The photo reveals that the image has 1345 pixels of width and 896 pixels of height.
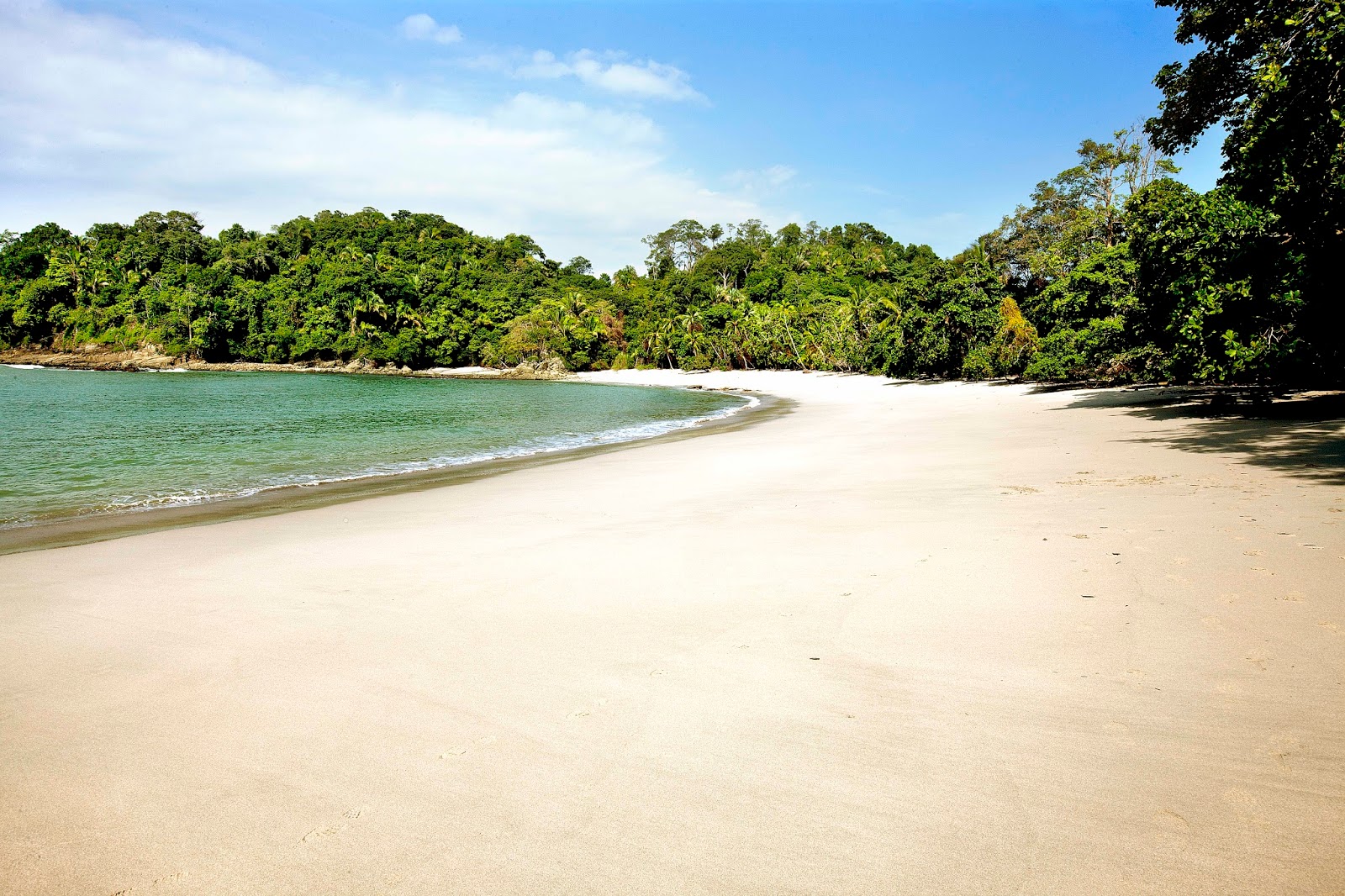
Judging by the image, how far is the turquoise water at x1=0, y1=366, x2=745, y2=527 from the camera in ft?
37.0

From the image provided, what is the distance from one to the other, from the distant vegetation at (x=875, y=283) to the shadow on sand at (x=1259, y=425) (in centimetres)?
82

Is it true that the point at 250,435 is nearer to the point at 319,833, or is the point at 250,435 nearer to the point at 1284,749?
the point at 319,833

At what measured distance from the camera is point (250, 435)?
19.8 meters

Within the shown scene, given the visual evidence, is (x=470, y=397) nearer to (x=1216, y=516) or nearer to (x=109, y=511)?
(x=109, y=511)

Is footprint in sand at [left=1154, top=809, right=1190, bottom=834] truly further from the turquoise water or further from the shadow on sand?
the turquoise water

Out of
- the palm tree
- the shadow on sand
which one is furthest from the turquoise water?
the palm tree

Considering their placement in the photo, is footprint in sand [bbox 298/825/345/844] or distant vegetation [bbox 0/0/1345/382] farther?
distant vegetation [bbox 0/0/1345/382]

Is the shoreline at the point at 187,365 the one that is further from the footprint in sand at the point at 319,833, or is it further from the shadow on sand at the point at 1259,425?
the footprint in sand at the point at 319,833

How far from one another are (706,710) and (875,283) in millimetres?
72716


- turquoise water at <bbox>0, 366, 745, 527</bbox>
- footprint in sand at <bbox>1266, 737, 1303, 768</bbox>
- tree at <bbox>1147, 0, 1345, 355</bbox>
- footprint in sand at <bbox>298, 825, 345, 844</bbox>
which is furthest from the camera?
turquoise water at <bbox>0, 366, 745, 527</bbox>

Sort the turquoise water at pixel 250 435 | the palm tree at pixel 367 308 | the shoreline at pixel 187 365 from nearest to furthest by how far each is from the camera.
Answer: the turquoise water at pixel 250 435, the shoreline at pixel 187 365, the palm tree at pixel 367 308

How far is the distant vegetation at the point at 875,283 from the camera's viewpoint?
10875 mm

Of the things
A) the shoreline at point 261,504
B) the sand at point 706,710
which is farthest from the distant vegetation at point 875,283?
the shoreline at point 261,504

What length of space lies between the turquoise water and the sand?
5610 mm
